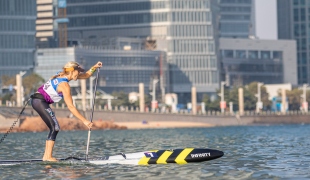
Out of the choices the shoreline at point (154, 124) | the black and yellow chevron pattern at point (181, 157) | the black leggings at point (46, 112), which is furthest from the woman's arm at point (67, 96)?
the shoreline at point (154, 124)

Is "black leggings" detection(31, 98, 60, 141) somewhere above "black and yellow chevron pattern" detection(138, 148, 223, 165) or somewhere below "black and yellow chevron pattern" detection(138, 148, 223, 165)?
above

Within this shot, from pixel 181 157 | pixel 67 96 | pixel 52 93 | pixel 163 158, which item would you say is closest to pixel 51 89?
pixel 52 93

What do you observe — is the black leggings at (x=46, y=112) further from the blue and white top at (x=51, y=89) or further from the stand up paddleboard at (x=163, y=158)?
the stand up paddleboard at (x=163, y=158)

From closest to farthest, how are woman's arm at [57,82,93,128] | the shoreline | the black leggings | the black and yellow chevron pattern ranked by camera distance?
woman's arm at [57,82,93,128]
the black leggings
the black and yellow chevron pattern
the shoreline

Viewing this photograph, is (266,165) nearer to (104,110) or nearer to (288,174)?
(288,174)

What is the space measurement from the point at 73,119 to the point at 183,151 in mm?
129273

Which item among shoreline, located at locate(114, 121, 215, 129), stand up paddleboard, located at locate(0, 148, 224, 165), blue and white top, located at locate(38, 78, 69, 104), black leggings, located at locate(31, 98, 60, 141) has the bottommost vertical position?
shoreline, located at locate(114, 121, 215, 129)

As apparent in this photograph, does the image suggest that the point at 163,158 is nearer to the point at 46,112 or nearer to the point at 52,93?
the point at 46,112

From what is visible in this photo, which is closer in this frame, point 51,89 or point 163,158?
point 51,89

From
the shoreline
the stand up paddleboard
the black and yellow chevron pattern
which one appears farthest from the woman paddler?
the shoreline

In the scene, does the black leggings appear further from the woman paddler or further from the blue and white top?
the blue and white top

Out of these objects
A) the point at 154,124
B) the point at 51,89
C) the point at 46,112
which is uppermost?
the point at 51,89

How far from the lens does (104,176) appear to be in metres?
32.8

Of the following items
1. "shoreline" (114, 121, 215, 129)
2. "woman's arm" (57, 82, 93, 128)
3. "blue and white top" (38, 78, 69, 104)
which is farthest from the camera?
"shoreline" (114, 121, 215, 129)
